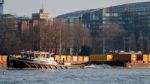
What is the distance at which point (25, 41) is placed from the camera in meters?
198

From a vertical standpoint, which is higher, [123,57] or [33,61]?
[33,61]

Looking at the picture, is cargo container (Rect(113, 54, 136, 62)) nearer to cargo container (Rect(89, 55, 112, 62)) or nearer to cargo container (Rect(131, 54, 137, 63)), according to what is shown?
cargo container (Rect(131, 54, 137, 63))

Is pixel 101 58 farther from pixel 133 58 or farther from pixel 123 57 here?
pixel 133 58

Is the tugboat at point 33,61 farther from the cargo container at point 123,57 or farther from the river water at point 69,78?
the cargo container at point 123,57

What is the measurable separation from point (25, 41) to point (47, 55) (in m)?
79.9

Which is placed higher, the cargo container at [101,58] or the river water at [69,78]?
the river water at [69,78]

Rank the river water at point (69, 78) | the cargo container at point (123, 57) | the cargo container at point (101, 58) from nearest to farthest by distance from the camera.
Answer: the river water at point (69, 78) → the cargo container at point (123, 57) → the cargo container at point (101, 58)

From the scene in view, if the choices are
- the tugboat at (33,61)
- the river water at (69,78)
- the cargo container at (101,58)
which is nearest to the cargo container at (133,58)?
the cargo container at (101,58)

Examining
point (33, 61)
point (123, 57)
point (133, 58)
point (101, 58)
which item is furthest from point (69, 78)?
point (101, 58)

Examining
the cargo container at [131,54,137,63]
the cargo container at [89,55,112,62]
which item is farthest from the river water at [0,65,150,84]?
the cargo container at [89,55,112,62]

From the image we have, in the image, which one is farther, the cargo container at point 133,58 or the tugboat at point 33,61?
the cargo container at point 133,58

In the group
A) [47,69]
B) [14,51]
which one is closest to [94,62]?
[14,51]

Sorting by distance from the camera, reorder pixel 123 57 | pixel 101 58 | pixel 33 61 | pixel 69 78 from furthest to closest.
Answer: pixel 101 58, pixel 123 57, pixel 33 61, pixel 69 78

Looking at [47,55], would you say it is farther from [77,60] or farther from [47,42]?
[47,42]
